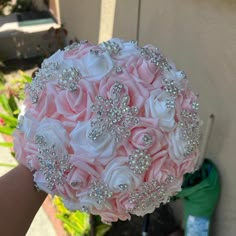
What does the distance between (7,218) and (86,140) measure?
308 mm

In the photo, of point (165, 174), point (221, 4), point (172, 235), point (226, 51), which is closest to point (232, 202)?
point (172, 235)

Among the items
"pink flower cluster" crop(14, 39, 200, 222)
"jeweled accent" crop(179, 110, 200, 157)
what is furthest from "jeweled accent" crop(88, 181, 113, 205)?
"jeweled accent" crop(179, 110, 200, 157)

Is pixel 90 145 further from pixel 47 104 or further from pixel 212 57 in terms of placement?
pixel 212 57

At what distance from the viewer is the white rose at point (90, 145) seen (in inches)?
39.9

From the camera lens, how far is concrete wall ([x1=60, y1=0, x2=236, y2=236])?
6.77 ft

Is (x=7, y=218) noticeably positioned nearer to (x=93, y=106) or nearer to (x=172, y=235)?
(x=93, y=106)

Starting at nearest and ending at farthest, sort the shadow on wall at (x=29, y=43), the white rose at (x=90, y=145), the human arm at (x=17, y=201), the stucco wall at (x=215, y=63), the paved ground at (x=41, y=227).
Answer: the white rose at (x=90, y=145)
the human arm at (x=17, y=201)
the stucco wall at (x=215, y=63)
the paved ground at (x=41, y=227)
the shadow on wall at (x=29, y=43)

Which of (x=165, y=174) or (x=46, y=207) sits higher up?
(x=165, y=174)

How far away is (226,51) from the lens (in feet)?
6.74

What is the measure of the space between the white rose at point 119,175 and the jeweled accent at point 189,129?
159 mm

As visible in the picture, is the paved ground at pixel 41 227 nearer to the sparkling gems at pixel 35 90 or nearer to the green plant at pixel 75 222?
the green plant at pixel 75 222

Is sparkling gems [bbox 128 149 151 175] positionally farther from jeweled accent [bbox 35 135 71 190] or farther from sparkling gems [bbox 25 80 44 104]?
sparkling gems [bbox 25 80 44 104]

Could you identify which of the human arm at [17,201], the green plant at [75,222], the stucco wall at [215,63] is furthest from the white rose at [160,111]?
the green plant at [75,222]

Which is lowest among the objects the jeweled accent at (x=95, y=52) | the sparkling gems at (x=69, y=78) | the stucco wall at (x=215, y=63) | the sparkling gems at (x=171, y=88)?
the stucco wall at (x=215, y=63)
